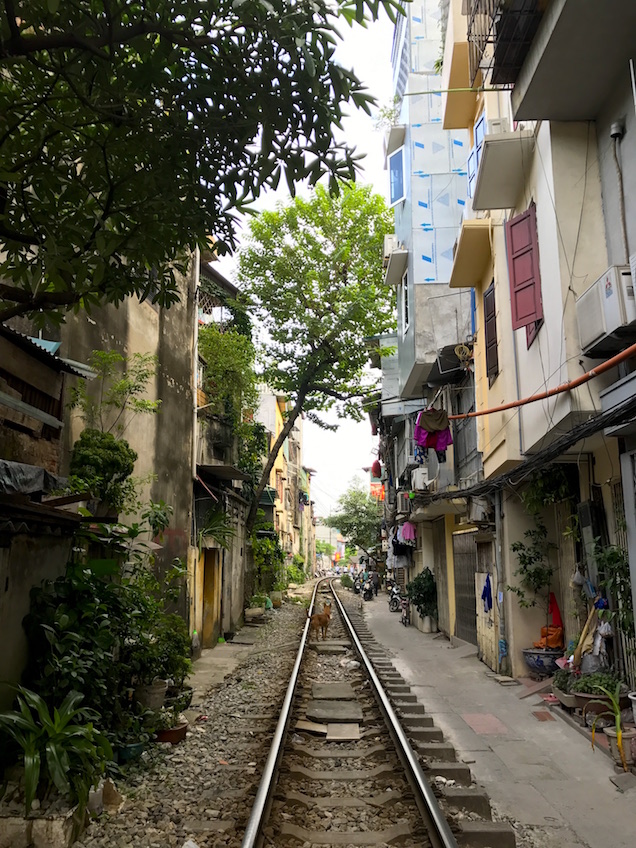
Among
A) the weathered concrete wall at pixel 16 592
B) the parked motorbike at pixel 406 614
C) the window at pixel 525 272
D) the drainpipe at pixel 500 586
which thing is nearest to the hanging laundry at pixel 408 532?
the parked motorbike at pixel 406 614

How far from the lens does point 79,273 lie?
14.1 ft

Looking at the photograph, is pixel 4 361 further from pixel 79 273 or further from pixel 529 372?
pixel 529 372

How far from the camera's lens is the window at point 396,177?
19956mm

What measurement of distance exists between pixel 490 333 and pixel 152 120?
29.5 feet

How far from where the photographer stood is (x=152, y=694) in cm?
754

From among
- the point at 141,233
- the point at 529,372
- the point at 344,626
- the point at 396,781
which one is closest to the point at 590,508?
the point at 529,372

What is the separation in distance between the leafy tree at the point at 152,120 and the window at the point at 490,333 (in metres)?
7.81

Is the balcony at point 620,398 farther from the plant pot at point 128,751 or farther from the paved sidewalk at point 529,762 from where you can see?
the plant pot at point 128,751

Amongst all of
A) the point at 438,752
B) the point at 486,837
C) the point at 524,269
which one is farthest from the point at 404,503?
the point at 486,837

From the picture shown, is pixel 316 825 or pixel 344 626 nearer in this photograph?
pixel 316 825

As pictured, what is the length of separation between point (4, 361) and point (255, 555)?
19385mm

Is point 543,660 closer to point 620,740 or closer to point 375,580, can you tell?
point 620,740

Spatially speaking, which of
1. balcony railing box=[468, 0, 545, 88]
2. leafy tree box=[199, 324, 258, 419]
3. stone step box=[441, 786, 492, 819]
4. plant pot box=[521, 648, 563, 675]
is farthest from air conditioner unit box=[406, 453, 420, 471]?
stone step box=[441, 786, 492, 819]

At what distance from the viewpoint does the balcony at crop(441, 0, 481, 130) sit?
12.2 m
